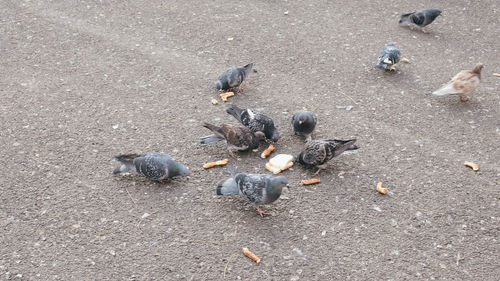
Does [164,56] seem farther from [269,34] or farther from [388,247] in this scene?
[388,247]

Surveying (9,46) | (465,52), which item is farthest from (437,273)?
(9,46)

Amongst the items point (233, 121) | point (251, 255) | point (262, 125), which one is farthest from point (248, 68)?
point (251, 255)

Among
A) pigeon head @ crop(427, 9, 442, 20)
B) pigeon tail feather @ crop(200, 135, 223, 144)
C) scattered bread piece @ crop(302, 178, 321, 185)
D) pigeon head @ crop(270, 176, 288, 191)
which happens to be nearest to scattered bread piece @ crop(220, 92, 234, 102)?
pigeon tail feather @ crop(200, 135, 223, 144)

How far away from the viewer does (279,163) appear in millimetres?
4668

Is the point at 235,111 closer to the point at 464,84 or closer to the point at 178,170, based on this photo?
the point at 178,170

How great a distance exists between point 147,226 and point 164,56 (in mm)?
3168

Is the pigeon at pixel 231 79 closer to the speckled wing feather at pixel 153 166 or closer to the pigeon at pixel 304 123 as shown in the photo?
the pigeon at pixel 304 123

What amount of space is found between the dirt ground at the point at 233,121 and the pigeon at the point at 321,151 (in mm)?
167

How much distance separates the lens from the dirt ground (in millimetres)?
3836

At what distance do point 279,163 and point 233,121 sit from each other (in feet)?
3.18

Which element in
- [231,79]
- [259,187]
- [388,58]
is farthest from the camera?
[388,58]

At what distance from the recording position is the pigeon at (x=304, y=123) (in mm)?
4926

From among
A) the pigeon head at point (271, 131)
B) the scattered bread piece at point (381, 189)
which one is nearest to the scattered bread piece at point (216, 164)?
the pigeon head at point (271, 131)

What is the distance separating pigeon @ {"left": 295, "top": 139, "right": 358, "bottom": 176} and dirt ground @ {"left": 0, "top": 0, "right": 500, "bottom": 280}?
17 centimetres
